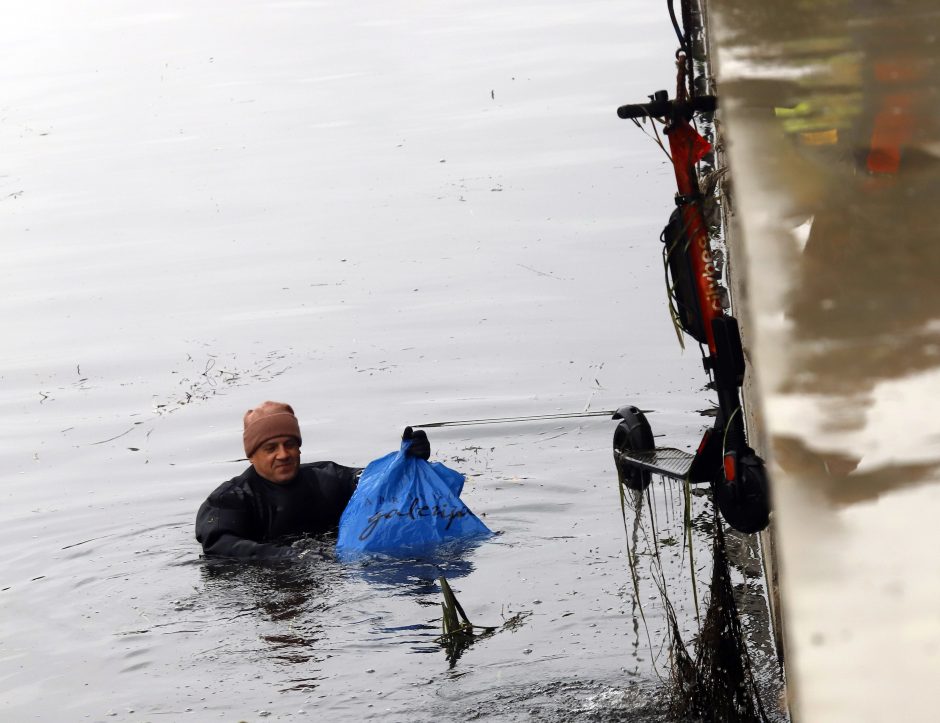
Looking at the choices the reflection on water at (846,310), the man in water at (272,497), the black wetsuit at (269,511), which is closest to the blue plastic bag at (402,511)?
the man in water at (272,497)

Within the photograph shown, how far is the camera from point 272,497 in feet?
25.8

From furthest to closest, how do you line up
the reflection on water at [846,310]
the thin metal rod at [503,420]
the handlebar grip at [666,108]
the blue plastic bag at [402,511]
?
1. the thin metal rod at [503,420]
2. the blue plastic bag at [402,511]
3. the handlebar grip at [666,108]
4. the reflection on water at [846,310]

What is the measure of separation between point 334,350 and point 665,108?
741 cm

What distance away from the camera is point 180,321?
484 inches

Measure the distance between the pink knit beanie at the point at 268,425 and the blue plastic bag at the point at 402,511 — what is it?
480mm

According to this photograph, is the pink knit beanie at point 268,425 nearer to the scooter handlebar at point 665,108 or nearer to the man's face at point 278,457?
the man's face at point 278,457

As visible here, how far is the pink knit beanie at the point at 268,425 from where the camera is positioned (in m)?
7.68

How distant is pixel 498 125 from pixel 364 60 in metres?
5.27

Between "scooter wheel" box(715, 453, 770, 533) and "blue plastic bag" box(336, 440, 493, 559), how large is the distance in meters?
4.14

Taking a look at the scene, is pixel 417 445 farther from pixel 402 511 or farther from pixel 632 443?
pixel 632 443

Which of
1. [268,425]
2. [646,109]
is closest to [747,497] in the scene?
[646,109]

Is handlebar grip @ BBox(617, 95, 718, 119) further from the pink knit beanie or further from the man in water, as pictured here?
the pink knit beanie

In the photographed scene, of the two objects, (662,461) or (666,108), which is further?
(666,108)

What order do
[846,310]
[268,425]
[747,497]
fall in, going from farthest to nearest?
[268,425]
[747,497]
[846,310]
